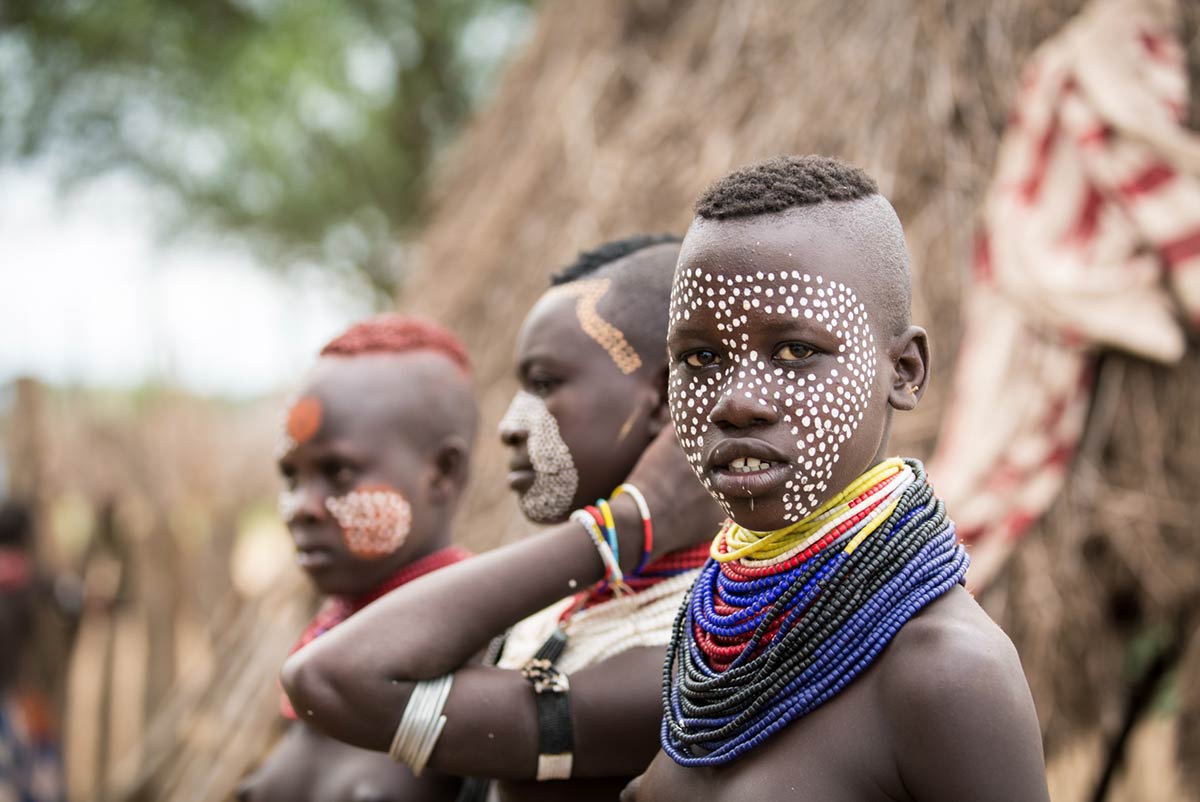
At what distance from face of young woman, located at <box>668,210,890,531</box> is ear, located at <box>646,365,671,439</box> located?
542mm

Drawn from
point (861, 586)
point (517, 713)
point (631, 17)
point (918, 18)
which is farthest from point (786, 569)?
point (631, 17)

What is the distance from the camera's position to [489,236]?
518 cm

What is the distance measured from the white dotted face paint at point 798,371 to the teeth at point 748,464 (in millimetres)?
32

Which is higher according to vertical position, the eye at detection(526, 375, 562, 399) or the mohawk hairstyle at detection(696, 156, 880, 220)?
the mohawk hairstyle at detection(696, 156, 880, 220)

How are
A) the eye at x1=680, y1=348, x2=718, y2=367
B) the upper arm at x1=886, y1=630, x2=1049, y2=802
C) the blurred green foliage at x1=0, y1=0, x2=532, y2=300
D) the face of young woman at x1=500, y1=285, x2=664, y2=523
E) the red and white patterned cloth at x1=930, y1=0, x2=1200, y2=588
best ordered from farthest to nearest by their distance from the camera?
the blurred green foliage at x1=0, y1=0, x2=532, y2=300, the red and white patterned cloth at x1=930, y1=0, x2=1200, y2=588, the face of young woman at x1=500, y1=285, x2=664, y2=523, the eye at x1=680, y1=348, x2=718, y2=367, the upper arm at x1=886, y1=630, x2=1049, y2=802

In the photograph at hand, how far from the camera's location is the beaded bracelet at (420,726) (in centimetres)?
183

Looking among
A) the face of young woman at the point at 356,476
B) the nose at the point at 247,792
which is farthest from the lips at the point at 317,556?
the nose at the point at 247,792

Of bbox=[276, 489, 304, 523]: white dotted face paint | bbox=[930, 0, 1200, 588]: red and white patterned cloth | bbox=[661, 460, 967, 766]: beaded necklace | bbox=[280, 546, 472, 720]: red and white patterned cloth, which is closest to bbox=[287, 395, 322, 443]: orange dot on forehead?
bbox=[276, 489, 304, 523]: white dotted face paint

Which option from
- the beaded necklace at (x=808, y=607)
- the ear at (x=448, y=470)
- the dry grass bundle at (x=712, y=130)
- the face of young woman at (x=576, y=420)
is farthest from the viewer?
the dry grass bundle at (x=712, y=130)

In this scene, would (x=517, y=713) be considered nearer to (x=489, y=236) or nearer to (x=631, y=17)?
(x=489, y=236)

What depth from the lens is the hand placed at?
1.89 meters

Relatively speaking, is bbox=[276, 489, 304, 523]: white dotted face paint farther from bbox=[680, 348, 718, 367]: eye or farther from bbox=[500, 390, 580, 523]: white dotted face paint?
bbox=[680, 348, 718, 367]: eye

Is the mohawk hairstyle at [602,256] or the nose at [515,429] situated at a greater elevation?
the mohawk hairstyle at [602,256]

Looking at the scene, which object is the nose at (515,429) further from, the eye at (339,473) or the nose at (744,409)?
the nose at (744,409)
